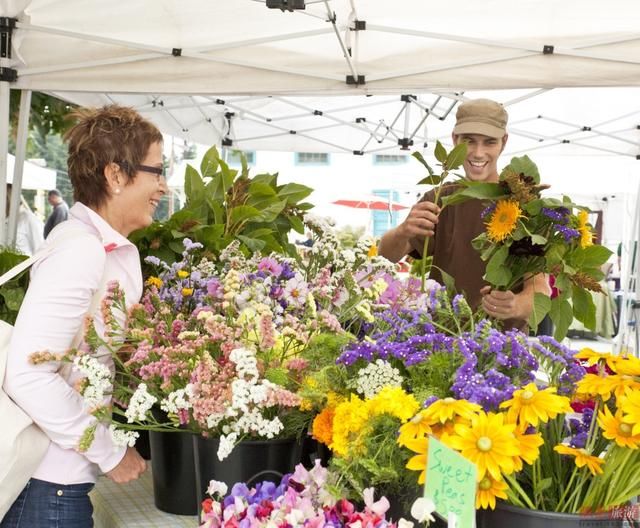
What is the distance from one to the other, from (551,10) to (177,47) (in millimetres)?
1555

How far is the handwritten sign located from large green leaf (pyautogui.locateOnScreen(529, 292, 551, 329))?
71 cm

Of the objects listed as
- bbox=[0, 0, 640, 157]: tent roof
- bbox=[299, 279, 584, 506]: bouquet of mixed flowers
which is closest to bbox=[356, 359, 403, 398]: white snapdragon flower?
bbox=[299, 279, 584, 506]: bouquet of mixed flowers

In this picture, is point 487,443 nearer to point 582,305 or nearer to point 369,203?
point 582,305

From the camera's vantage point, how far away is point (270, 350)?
122cm

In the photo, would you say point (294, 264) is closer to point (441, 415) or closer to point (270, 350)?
point (270, 350)

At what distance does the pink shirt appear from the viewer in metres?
1.21

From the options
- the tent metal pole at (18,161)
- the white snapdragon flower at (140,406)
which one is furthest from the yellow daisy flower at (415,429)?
the tent metal pole at (18,161)

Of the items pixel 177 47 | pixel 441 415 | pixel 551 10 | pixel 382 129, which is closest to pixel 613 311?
pixel 382 129

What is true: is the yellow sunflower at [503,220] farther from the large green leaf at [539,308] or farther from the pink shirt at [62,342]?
the pink shirt at [62,342]

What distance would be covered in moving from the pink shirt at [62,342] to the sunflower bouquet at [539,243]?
2.40 ft

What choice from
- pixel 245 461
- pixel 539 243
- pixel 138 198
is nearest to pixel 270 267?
pixel 138 198

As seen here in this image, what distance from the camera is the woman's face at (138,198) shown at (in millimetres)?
1405

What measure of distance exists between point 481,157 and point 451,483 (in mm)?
1542

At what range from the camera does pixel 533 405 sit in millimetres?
820
